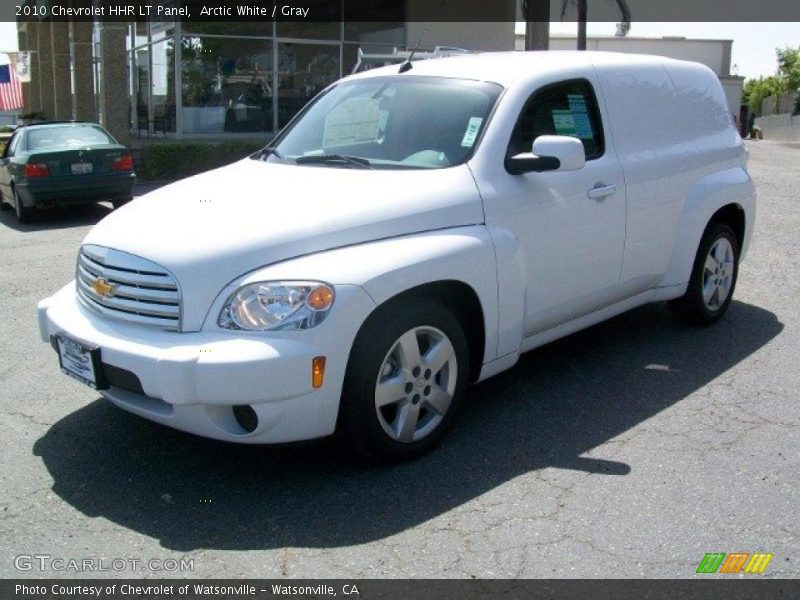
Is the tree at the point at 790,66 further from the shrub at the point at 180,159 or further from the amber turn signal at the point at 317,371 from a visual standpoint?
the amber turn signal at the point at 317,371

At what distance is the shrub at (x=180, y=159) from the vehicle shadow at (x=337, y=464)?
15046mm

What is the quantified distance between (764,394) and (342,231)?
8.98ft

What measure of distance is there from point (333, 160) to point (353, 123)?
397 mm

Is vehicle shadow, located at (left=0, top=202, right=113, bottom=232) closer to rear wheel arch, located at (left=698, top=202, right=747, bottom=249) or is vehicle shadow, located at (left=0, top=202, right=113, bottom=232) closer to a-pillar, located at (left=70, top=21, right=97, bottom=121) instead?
rear wheel arch, located at (left=698, top=202, right=747, bottom=249)

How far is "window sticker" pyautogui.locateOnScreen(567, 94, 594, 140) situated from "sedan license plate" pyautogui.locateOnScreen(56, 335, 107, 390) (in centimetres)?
300

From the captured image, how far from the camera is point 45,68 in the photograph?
34.9 meters

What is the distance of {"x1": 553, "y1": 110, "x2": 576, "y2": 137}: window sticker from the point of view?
5277 millimetres

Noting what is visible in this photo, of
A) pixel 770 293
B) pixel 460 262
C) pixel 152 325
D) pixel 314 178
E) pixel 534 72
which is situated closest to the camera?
pixel 152 325

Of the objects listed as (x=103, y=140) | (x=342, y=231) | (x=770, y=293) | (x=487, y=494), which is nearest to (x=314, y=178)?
(x=342, y=231)

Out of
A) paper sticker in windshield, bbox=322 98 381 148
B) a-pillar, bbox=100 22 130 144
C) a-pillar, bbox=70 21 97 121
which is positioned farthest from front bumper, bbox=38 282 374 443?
a-pillar, bbox=70 21 97 121

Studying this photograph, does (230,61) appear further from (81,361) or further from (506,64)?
(81,361)

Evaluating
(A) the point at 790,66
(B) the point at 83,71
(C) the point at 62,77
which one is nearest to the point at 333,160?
(B) the point at 83,71

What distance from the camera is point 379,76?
5594 millimetres
